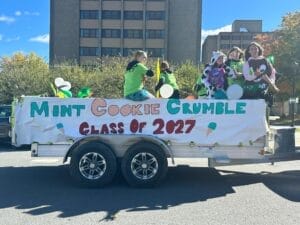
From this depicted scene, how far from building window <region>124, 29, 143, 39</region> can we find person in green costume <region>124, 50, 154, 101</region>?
78274mm

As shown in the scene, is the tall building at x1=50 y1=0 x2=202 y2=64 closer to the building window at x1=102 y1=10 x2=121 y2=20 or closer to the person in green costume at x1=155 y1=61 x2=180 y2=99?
the building window at x1=102 y1=10 x2=121 y2=20

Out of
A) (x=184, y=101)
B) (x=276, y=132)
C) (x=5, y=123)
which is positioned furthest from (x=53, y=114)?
(x=5, y=123)

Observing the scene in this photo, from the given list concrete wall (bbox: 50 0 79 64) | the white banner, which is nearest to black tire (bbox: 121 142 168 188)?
the white banner

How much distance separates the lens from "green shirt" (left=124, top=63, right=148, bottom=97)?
8758 mm

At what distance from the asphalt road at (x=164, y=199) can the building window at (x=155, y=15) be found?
7825 cm

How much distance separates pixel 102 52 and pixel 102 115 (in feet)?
259

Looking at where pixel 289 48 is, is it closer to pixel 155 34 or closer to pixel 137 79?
pixel 137 79

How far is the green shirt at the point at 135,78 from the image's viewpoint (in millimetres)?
8758

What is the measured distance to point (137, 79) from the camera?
8844mm

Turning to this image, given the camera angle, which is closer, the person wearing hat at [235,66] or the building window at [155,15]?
the person wearing hat at [235,66]

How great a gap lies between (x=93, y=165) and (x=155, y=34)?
263 ft

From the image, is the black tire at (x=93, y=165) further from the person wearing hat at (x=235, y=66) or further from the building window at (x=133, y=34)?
the building window at (x=133, y=34)

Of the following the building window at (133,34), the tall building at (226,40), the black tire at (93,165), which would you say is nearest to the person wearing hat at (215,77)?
the black tire at (93,165)

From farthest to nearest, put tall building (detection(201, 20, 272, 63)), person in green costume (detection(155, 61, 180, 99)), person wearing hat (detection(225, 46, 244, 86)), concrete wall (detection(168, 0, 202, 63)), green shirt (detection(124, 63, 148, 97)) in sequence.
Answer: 1. tall building (detection(201, 20, 272, 63))
2. concrete wall (detection(168, 0, 202, 63))
3. person in green costume (detection(155, 61, 180, 99))
4. person wearing hat (detection(225, 46, 244, 86))
5. green shirt (detection(124, 63, 148, 97))
